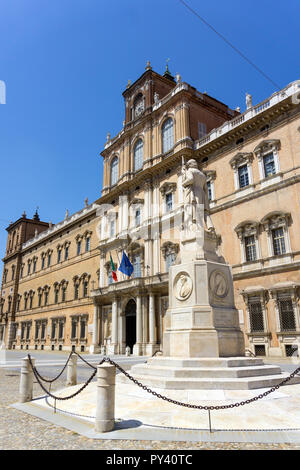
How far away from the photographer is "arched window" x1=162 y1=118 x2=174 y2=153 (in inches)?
1161

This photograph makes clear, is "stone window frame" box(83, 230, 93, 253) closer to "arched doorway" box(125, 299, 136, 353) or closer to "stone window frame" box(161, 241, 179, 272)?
"arched doorway" box(125, 299, 136, 353)

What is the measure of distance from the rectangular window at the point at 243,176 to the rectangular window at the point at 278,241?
4.24m

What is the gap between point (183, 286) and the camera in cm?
995

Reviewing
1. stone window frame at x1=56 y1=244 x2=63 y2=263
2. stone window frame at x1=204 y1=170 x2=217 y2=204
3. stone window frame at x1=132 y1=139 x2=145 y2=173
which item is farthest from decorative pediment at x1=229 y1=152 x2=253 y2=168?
stone window frame at x1=56 y1=244 x2=63 y2=263

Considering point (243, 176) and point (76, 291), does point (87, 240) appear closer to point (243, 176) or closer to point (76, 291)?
point (76, 291)

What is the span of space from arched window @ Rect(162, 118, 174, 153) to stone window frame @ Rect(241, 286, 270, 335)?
14.7 metres

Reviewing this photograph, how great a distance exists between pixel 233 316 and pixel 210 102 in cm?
2716

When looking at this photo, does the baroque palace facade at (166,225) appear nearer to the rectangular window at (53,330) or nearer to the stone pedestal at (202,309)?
the rectangular window at (53,330)

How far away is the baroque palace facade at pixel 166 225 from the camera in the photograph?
20.0 meters

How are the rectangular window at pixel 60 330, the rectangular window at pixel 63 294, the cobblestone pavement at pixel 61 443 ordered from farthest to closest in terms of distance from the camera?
the rectangular window at pixel 63 294 < the rectangular window at pixel 60 330 < the cobblestone pavement at pixel 61 443

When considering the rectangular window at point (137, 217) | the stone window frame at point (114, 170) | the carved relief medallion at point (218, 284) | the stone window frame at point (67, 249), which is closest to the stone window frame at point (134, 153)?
the stone window frame at point (114, 170)

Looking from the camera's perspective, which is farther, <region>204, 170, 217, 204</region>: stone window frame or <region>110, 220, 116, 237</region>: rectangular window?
<region>110, 220, 116, 237</region>: rectangular window
